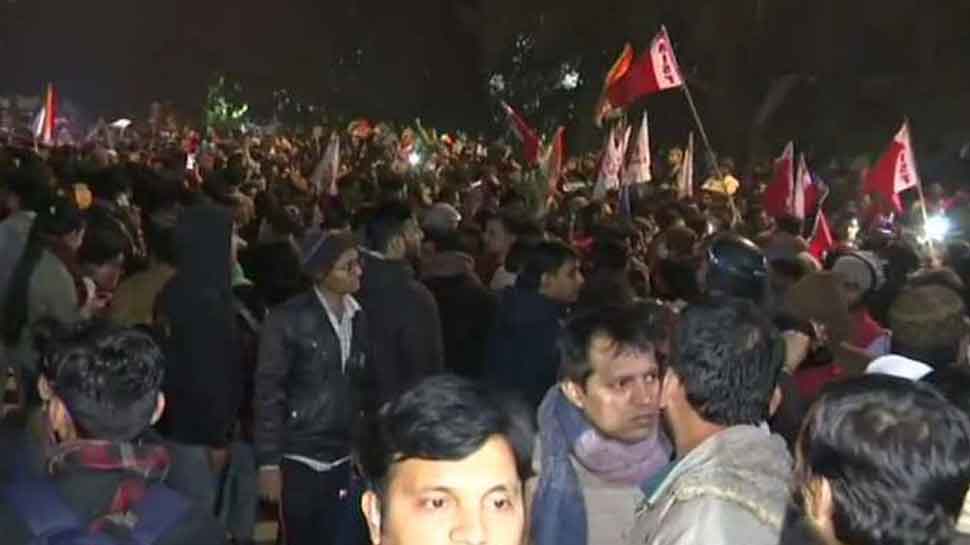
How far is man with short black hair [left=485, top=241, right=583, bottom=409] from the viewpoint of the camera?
7.44 metres

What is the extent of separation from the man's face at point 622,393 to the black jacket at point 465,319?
12.0 feet

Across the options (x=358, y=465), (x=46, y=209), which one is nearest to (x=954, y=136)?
(x=46, y=209)

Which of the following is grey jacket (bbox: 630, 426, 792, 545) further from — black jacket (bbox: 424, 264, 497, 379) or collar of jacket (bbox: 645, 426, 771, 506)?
black jacket (bbox: 424, 264, 497, 379)

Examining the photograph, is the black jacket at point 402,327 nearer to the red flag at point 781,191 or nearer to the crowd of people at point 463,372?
the crowd of people at point 463,372

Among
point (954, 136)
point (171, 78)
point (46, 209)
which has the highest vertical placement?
point (171, 78)

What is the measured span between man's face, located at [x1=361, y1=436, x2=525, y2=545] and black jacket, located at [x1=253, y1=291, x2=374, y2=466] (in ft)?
13.4

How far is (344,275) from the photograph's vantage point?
709 centimetres

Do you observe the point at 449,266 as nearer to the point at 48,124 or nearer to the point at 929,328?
the point at 929,328

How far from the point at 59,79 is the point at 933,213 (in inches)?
1520

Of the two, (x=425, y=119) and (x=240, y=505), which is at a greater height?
(x=425, y=119)

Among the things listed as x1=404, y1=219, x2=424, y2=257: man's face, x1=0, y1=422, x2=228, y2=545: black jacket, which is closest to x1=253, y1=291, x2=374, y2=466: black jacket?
x1=404, y1=219, x2=424, y2=257: man's face

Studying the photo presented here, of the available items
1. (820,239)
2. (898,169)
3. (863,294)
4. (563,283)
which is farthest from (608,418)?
(898,169)

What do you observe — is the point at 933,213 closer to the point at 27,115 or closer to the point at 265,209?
the point at 265,209

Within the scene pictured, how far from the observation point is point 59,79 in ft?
168
